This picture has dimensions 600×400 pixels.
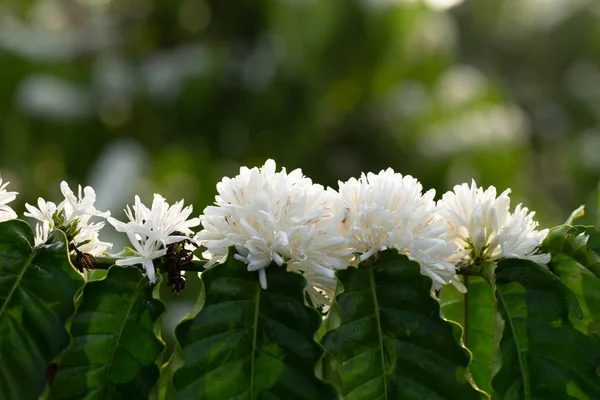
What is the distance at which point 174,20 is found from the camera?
484 centimetres

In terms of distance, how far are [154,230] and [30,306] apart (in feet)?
0.26

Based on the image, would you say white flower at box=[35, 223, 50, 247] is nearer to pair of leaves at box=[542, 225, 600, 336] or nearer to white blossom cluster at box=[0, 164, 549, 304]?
white blossom cluster at box=[0, 164, 549, 304]

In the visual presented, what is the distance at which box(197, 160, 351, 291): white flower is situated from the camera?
17.1 inches

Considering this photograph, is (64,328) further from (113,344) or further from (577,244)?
(577,244)

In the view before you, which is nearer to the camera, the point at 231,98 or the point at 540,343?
the point at 540,343

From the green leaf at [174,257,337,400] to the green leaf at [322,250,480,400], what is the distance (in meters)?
0.02

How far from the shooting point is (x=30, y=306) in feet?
1.36

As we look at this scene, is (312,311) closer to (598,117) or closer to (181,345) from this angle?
(181,345)

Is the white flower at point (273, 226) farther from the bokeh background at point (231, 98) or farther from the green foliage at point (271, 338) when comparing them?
the bokeh background at point (231, 98)

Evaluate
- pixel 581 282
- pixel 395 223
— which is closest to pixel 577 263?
pixel 581 282

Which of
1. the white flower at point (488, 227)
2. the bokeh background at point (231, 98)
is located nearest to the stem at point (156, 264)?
the white flower at point (488, 227)

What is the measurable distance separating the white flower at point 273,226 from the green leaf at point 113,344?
0.05 metres

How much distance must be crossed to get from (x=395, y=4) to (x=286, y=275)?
4.37m

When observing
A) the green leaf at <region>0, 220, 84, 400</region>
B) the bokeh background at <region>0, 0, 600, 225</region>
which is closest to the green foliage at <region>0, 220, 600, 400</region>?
the green leaf at <region>0, 220, 84, 400</region>
